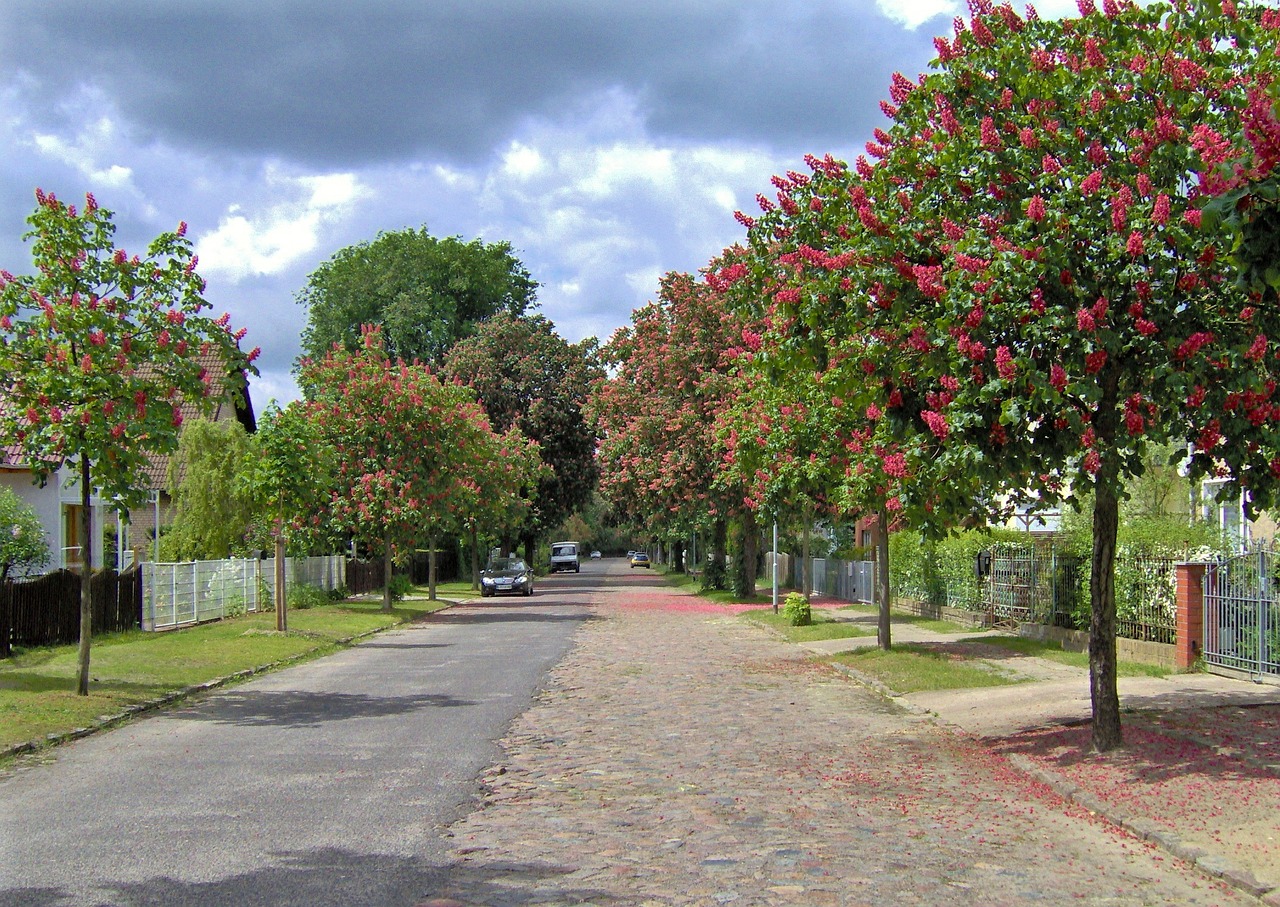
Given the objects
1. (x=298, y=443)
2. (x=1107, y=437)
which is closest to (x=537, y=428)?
(x=298, y=443)

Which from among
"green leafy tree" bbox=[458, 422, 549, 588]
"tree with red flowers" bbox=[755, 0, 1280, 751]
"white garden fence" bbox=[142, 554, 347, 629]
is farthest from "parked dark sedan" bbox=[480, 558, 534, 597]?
"tree with red flowers" bbox=[755, 0, 1280, 751]

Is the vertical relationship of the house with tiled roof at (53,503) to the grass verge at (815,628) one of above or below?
above

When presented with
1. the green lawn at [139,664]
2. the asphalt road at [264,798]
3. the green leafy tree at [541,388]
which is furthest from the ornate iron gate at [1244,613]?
the green leafy tree at [541,388]

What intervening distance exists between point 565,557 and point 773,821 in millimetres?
85605

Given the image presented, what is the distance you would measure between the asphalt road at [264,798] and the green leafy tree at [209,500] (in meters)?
19.6

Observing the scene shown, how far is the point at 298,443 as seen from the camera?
25.9 metres

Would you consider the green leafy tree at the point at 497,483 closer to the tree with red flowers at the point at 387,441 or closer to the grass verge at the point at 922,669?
the tree with red flowers at the point at 387,441

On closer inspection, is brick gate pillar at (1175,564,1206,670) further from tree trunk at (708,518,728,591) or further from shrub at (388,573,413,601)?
tree trunk at (708,518,728,591)

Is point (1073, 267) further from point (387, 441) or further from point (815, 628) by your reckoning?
point (387, 441)

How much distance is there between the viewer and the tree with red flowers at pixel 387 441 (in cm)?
3200

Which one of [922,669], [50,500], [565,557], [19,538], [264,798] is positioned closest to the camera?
[264,798]

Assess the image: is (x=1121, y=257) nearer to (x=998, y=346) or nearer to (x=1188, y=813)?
(x=998, y=346)

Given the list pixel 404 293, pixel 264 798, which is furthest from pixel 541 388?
pixel 264 798

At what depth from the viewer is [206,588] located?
27281 millimetres
